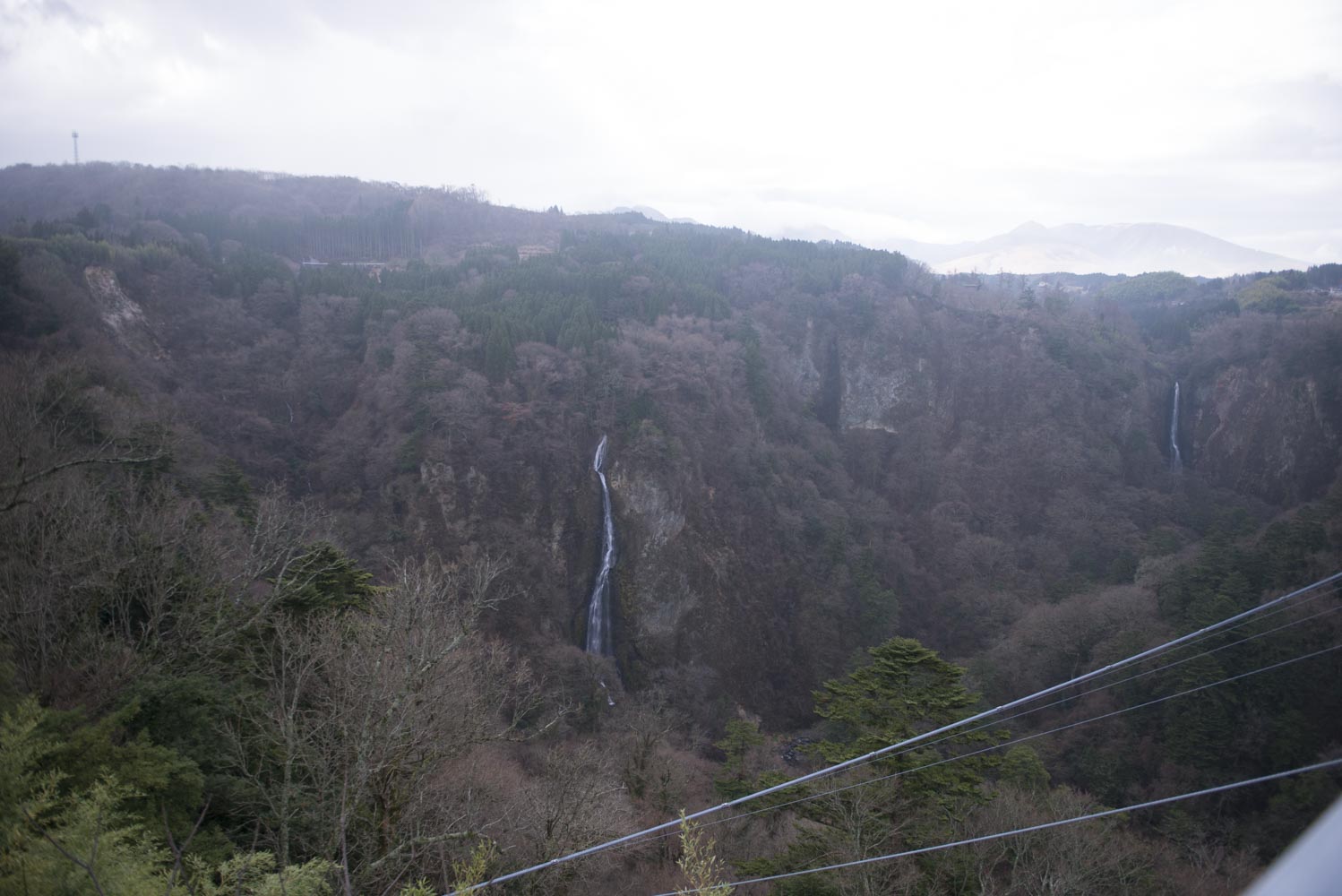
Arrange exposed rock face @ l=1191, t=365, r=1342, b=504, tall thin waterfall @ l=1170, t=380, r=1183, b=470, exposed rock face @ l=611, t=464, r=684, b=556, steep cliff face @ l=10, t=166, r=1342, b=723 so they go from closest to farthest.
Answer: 1. steep cliff face @ l=10, t=166, r=1342, b=723
2. exposed rock face @ l=611, t=464, r=684, b=556
3. exposed rock face @ l=1191, t=365, r=1342, b=504
4. tall thin waterfall @ l=1170, t=380, r=1183, b=470

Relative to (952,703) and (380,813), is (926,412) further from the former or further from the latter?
(380,813)

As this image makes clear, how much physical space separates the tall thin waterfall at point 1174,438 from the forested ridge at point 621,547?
386 mm

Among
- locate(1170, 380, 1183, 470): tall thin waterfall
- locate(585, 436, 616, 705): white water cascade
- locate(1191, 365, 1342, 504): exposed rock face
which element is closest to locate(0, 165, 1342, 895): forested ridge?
locate(1191, 365, 1342, 504): exposed rock face

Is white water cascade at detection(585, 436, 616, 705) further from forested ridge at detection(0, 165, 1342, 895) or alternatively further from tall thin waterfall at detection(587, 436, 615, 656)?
forested ridge at detection(0, 165, 1342, 895)

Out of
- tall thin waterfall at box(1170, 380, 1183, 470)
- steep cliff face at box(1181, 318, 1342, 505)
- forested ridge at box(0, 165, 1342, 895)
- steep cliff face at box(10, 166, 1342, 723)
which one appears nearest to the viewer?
forested ridge at box(0, 165, 1342, 895)

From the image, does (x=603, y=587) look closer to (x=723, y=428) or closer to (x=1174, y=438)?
→ (x=723, y=428)

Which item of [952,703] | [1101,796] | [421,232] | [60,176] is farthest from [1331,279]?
[60,176]

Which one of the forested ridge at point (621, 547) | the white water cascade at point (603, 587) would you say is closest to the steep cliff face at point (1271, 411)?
the forested ridge at point (621, 547)

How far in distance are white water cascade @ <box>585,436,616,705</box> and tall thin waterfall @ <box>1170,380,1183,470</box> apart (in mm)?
43941

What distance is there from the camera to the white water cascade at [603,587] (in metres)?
33.9

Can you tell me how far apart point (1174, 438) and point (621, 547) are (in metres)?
45.6

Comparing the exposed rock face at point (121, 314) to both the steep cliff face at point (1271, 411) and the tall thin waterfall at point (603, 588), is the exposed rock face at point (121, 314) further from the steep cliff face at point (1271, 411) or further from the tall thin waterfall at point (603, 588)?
the steep cliff face at point (1271, 411)

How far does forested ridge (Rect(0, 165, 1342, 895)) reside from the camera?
→ 9.80m

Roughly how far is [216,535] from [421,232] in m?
61.9
